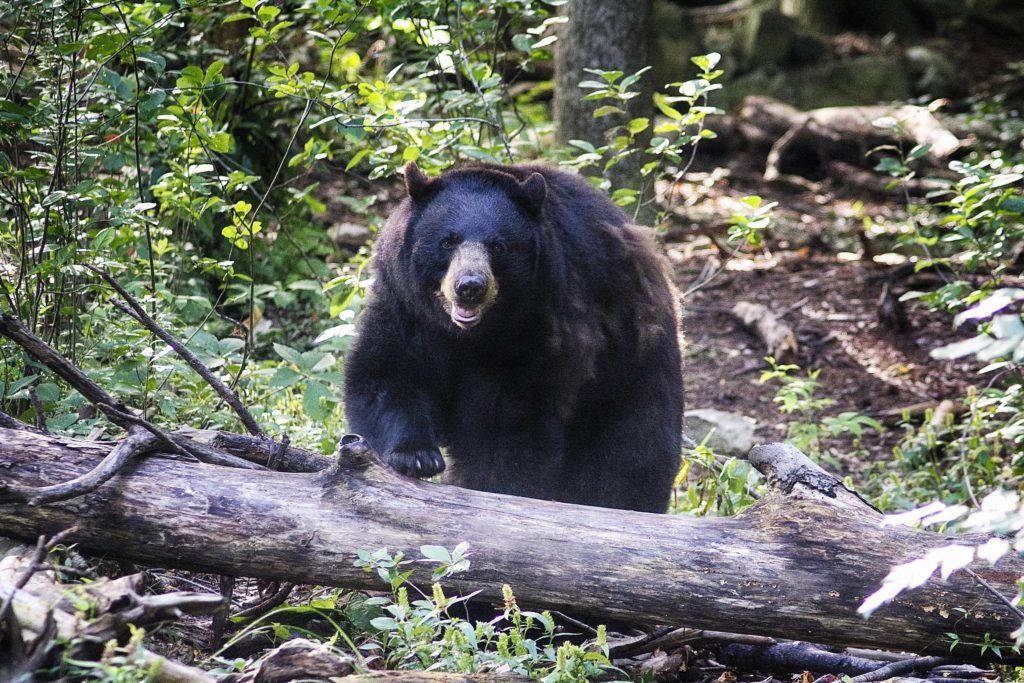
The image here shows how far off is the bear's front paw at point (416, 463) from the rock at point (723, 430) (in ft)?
9.55

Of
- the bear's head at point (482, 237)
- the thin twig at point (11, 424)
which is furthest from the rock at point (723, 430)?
the thin twig at point (11, 424)

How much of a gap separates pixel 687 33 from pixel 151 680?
15.0m

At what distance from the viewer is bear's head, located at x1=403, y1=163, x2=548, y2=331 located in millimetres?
4453

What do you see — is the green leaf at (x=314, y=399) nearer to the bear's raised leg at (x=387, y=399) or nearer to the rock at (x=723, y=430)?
the bear's raised leg at (x=387, y=399)

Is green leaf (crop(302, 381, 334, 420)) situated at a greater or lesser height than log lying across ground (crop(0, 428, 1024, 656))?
lesser

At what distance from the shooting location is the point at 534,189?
4457 mm

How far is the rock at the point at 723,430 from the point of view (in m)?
6.92

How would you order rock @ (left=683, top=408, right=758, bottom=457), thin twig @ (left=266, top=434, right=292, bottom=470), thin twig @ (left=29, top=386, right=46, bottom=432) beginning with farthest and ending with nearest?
rock @ (left=683, top=408, right=758, bottom=457)
thin twig @ (left=266, top=434, right=292, bottom=470)
thin twig @ (left=29, top=386, right=46, bottom=432)

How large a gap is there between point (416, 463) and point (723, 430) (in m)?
→ 3.35

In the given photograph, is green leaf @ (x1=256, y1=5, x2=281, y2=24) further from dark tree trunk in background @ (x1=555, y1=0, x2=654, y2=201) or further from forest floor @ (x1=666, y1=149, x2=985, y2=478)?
forest floor @ (x1=666, y1=149, x2=985, y2=478)

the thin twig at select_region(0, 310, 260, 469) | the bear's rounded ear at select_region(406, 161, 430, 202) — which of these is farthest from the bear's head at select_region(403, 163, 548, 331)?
the thin twig at select_region(0, 310, 260, 469)

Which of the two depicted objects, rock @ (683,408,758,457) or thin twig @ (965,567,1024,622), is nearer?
thin twig @ (965,567,1024,622)

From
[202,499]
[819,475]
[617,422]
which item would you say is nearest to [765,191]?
[617,422]

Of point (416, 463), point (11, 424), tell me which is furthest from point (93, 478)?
point (416, 463)
